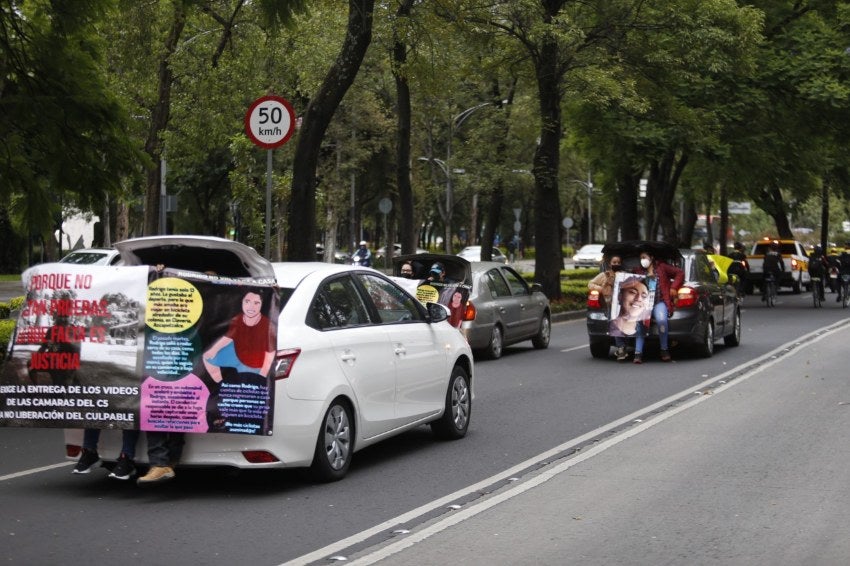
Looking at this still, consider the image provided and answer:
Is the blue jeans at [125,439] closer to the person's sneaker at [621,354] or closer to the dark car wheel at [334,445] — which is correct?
the dark car wheel at [334,445]

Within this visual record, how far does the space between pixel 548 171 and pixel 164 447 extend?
23.6m

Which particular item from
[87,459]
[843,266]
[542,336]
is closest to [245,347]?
[87,459]

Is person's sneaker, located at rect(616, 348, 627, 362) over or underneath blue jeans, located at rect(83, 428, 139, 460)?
underneath

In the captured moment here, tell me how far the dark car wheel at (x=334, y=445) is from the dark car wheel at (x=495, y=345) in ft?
33.6

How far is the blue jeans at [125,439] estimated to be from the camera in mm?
8484

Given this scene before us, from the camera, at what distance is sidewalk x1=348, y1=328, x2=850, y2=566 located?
7031 mm

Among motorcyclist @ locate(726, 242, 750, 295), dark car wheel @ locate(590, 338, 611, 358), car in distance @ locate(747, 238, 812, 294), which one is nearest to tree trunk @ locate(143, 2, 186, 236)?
dark car wheel @ locate(590, 338, 611, 358)

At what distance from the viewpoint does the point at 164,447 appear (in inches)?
330

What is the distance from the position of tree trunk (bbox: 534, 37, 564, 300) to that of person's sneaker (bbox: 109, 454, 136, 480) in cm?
2241

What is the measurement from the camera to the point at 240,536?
7.39 m

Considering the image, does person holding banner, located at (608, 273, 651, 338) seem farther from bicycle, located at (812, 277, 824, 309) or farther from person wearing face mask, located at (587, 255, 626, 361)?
bicycle, located at (812, 277, 824, 309)

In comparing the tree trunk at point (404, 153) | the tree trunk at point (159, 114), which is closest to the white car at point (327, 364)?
the tree trunk at point (404, 153)

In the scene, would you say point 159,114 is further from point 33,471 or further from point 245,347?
point 245,347

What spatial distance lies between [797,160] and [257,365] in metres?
33.8
